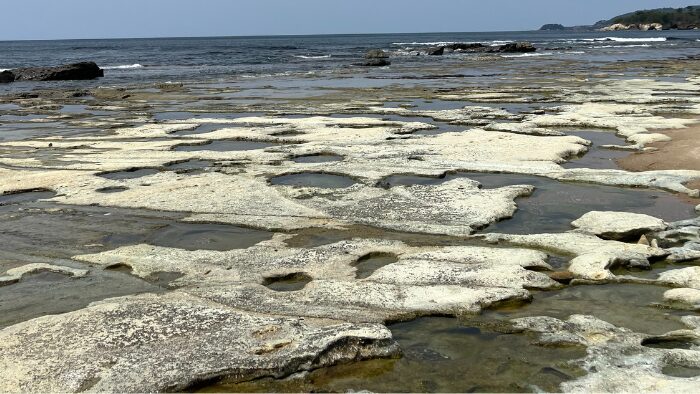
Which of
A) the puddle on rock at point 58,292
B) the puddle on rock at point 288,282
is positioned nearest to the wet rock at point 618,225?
the puddle on rock at point 288,282

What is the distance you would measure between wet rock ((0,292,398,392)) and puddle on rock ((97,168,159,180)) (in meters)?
5.57

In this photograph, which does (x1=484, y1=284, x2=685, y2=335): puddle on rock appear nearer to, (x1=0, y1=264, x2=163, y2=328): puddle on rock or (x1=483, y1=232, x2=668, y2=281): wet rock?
(x1=483, y1=232, x2=668, y2=281): wet rock

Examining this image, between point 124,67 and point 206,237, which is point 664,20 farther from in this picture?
point 206,237

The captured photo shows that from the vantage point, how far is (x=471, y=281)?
5.68 m

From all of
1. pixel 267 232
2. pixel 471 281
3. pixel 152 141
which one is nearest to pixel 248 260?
pixel 267 232

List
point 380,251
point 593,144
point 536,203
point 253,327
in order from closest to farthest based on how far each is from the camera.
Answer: point 253,327, point 380,251, point 536,203, point 593,144

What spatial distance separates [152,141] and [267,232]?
7.44m

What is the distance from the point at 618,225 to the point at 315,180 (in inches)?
178

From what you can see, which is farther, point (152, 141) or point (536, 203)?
point (152, 141)

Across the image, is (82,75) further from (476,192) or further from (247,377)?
(247,377)

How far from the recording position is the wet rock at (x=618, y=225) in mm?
6930

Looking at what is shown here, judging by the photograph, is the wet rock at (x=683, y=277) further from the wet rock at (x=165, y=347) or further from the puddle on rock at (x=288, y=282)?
the puddle on rock at (x=288, y=282)

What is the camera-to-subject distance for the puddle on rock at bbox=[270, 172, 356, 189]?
31.4ft

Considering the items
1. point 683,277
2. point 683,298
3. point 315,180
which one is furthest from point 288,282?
point 315,180
